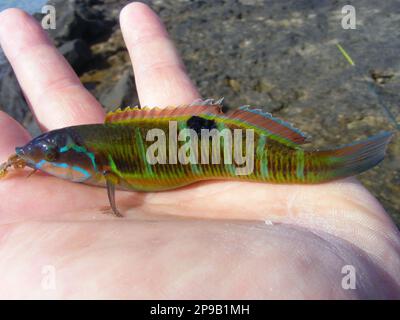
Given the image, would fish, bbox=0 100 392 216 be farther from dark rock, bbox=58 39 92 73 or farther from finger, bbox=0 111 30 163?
dark rock, bbox=58 39 92 73

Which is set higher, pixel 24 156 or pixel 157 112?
pixel 157 112

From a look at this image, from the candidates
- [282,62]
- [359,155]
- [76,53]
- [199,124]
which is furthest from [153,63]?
[76,53]

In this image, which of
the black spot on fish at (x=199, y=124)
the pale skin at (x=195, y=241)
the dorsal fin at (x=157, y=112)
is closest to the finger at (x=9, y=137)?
the pale skin at (x=195, y=241)

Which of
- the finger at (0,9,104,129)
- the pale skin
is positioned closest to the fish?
the pale skin

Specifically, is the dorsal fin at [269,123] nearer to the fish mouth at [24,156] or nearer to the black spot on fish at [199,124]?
the black spot on fish at [199,124]

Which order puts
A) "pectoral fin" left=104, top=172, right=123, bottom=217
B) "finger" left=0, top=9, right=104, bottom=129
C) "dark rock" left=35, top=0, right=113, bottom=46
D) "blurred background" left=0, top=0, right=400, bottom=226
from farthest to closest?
"dark rock" left=35, top=0, right=113, bottom=46 < "blurred background" left=0, top=0, right=400, bottom=226 < "finger" left=0, top=9, right=104, bottom=129 < "pectoral fin" left=104, top=172, right=123, bottom=217

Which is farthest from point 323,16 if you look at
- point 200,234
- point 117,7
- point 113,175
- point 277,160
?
point 200,234

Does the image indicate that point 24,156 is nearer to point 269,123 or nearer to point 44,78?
point 44,78

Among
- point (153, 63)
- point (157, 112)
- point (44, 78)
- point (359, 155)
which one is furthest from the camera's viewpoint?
point (153, 63)
